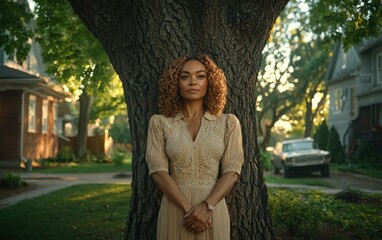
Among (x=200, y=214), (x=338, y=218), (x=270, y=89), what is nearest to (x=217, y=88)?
(x=200, y=214)

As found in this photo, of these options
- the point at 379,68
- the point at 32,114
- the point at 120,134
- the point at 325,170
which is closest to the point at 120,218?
the point at 325,170

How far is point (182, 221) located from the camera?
3.79m

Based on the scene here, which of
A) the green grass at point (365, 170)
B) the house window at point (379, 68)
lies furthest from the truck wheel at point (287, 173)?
the house window at point (379, 68)

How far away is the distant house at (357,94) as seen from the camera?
27.7 metres

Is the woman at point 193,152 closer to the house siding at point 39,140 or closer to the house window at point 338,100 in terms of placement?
the house siding at point 39,140

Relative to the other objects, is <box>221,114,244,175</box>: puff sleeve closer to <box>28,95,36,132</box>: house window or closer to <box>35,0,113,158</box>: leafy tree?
<box>35,0,113,158</box>: leafy tree

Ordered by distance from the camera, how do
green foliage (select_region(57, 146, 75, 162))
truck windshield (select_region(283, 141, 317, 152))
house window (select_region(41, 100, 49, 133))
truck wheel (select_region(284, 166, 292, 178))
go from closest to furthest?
truck wheel (select_region(284, 166, 292, 178)) → truck windshield (select_region(283, 141, 317, 152)) → house window (select_region(41, 100, 49, 133)) → green foliage (select_region(57, 146, 75, 162))

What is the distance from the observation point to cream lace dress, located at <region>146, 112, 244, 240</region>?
3822 mm

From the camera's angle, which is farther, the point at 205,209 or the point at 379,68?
the point at 379,68

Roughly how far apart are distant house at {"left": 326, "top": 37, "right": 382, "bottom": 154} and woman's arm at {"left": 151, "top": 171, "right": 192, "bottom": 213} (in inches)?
899

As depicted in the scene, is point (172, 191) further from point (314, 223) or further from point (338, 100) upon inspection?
point (338, 100)

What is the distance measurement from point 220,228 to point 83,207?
6.90m

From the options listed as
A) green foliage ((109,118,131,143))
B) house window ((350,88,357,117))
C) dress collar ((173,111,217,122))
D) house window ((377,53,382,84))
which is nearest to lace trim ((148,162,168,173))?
dress collar ((173,111,217,122))

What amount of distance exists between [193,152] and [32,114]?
68.2ft
